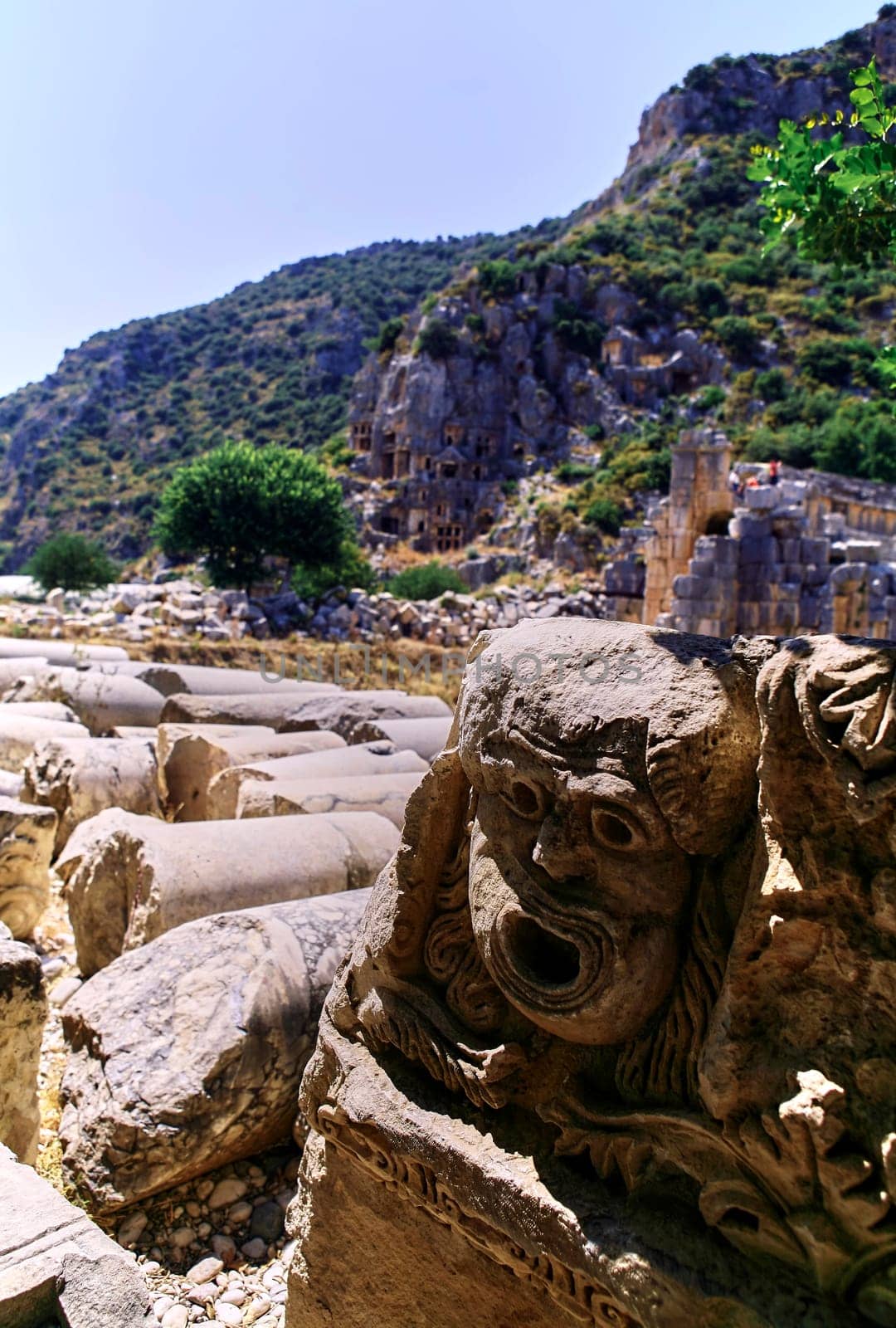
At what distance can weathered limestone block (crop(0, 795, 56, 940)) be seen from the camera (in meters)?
4.89

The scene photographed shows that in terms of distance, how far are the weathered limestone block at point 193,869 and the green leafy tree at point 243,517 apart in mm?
21273

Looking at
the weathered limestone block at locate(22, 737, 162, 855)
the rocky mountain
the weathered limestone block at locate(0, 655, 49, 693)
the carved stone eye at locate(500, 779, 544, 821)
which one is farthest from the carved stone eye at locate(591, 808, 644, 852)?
the rocky mountain

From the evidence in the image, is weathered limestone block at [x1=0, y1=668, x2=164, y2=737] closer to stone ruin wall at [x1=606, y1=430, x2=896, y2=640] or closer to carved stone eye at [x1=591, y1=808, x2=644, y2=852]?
stone ruin wall at [x1=606, y1=430, x2=896, y2=640]

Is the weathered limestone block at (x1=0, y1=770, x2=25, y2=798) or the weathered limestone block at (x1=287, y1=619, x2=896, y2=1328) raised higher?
the weathered limestone block at (x1=287, y1=619, x2=896, y2=1328)

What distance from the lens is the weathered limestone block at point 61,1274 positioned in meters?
1.75

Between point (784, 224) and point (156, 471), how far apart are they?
235ft

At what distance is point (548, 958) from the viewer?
1.95m

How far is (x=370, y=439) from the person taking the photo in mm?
54500

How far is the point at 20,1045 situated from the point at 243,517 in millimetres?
23210

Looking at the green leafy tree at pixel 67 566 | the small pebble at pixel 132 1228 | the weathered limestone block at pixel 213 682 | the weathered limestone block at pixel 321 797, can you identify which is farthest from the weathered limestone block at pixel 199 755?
the green leafy tree at pixel 67 566

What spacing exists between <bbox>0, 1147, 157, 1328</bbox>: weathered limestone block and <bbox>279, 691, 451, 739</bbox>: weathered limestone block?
6172mm

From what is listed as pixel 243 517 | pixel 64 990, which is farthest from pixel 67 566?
pixel 64 990

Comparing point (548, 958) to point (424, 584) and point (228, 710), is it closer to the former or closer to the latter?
point (228, 710)

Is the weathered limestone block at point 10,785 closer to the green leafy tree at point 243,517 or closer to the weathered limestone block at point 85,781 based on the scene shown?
the weathered limestone block at point 85,781
